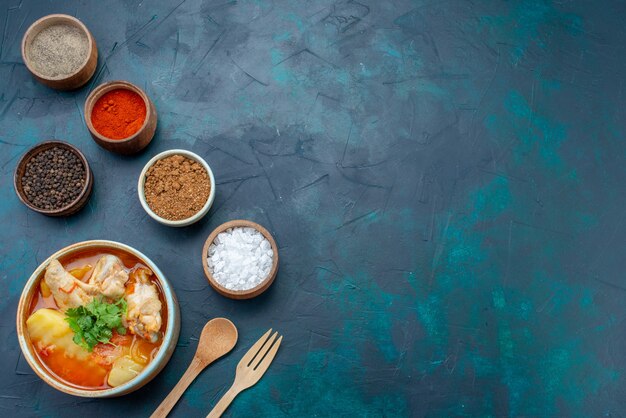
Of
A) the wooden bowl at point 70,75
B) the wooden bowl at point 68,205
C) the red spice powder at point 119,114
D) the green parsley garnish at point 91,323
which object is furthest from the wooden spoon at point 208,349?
the wooden bowl at point 70,75

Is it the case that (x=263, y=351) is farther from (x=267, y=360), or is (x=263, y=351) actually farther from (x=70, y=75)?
(x=70, y=75)

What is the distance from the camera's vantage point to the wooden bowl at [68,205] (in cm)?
272

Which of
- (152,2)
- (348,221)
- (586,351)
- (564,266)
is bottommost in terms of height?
(586,351)

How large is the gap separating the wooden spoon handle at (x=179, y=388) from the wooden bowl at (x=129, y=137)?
0.89 metres

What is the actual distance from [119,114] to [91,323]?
2.80ft

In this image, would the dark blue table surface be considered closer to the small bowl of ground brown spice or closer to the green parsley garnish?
the small bowl of ground brown spice

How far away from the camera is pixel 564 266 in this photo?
9.50 ft

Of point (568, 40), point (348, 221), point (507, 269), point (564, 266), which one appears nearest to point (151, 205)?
point (348, 221)

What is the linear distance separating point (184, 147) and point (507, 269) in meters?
1.44

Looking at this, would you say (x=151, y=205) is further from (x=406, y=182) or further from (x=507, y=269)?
(x=507, y=269)

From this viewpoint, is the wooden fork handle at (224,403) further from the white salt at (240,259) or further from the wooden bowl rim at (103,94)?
the wooden bowl rim at (103,94)

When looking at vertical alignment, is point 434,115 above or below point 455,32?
below

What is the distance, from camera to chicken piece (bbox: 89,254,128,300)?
102 inches

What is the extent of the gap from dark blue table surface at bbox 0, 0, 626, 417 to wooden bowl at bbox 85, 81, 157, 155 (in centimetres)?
10
